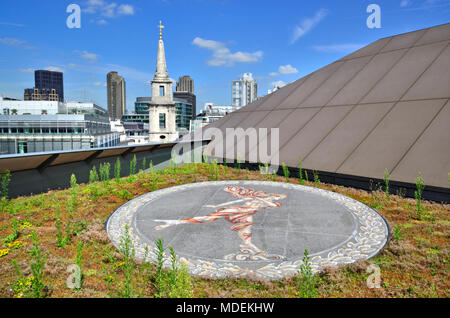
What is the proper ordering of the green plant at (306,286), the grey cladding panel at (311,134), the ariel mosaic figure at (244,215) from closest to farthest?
the green plant at (306,286) < the ariel mosaic figure at (244,215) < the grey cladding panel at (311,134)

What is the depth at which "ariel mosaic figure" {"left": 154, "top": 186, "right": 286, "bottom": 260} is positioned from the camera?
5.00m

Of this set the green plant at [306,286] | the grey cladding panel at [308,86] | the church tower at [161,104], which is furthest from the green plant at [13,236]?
the church tower at [161,104]

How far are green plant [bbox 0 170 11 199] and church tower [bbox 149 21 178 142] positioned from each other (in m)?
50.5

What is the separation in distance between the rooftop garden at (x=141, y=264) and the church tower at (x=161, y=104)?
51788mm

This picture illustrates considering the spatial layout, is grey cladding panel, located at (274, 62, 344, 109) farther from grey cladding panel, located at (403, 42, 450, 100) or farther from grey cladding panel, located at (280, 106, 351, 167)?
grey cladding panel, located at (403, 42, 450, 100)

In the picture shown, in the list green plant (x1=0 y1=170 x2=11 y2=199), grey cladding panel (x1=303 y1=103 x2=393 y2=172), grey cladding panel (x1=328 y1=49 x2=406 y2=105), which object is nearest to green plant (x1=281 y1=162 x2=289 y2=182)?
grey cladding panel (x1=303 y1=103 x2=393 y2=172)

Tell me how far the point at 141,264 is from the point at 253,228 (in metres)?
2.65

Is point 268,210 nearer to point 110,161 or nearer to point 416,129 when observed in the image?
point 416,129

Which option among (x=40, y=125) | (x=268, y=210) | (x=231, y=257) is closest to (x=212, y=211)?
(x=268, y=210)

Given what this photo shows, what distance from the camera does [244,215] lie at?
7.05 m

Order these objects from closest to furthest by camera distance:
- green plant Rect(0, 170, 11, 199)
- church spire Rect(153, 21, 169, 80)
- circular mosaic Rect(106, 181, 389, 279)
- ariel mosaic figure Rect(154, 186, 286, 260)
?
circular mosaic Rect(106, 181, 389, 279), ariel mosaic figure Rect(154, 186, 286, 260), green plant Rect(0, 170, 11, 199), church spire Rect(153, 21, 169, 80)

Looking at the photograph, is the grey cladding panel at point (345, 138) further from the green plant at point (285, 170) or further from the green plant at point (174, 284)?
the green plant at point (174, 284)

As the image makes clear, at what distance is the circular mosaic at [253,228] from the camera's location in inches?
186

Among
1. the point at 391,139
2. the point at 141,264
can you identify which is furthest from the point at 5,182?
the point at 391,139
